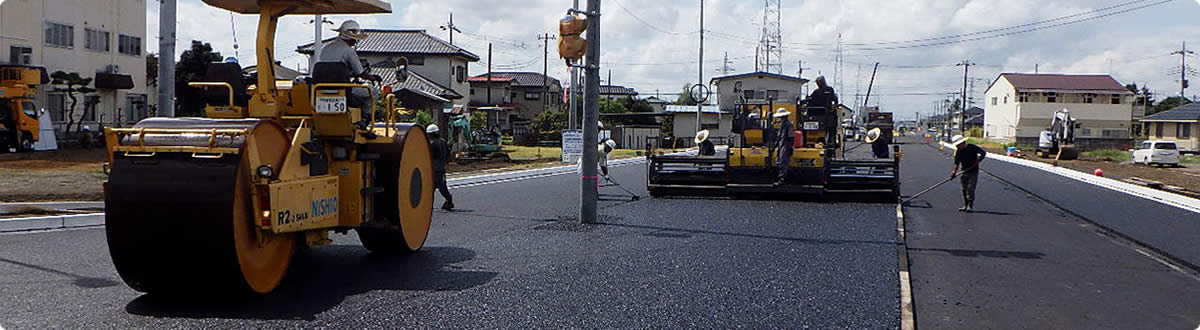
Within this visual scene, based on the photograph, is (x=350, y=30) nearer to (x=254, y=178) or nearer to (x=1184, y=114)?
(x=254, y=178)

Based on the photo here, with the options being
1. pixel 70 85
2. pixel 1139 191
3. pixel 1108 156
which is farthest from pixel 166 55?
pixel 1108 156

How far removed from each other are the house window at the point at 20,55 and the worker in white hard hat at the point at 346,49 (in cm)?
2581

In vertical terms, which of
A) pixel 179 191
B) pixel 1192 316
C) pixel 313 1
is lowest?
pixel 1192 316

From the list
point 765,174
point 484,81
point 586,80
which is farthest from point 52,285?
point 484,81

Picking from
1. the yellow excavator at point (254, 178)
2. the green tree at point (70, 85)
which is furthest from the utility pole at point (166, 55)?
the green tree at point (70, 85)

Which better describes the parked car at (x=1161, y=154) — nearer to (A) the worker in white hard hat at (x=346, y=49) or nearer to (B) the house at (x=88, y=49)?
(B) the house at (x=88, y=49)

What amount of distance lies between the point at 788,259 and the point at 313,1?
4.78 metres

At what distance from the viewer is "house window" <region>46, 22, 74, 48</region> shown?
3145 cm

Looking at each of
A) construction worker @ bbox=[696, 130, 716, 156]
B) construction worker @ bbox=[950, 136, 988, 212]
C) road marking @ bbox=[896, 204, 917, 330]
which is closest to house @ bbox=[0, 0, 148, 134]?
construction worker @ bbox=[696, 130, 716, 156]

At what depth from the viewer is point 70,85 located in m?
30.1

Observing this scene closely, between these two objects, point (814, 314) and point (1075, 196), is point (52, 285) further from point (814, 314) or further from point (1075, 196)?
point (1075, 196)

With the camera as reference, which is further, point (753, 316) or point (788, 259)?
point (788, 259)

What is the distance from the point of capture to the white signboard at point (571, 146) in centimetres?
3012

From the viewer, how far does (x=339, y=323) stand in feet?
20.2
